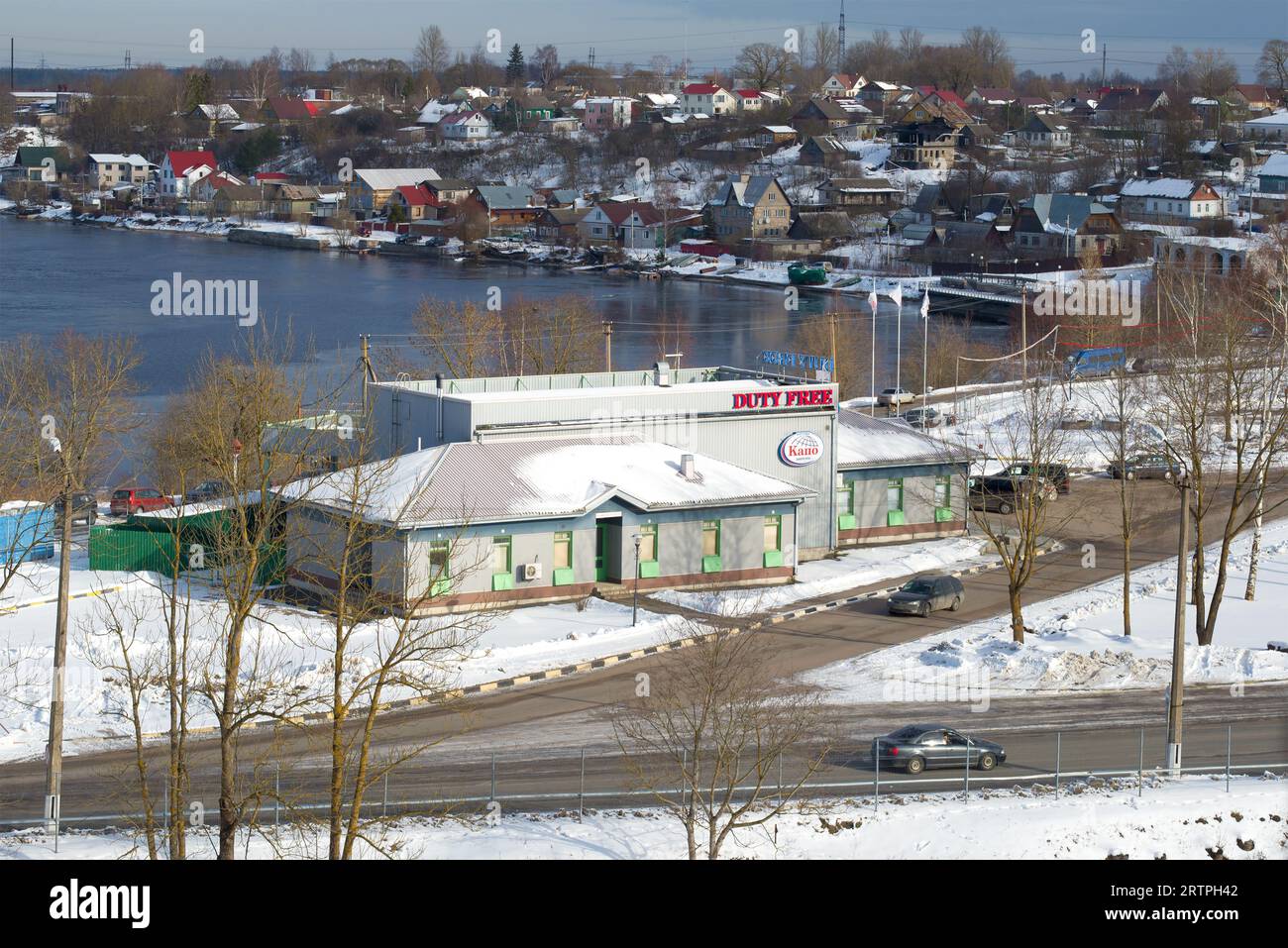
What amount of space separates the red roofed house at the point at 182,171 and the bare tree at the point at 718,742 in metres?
91.6

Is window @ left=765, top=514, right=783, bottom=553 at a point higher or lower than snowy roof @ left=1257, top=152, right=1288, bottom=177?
lower

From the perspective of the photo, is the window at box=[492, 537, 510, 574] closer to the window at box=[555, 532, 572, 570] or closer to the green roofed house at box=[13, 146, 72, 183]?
the window at box=[555, 532, 572, 570]

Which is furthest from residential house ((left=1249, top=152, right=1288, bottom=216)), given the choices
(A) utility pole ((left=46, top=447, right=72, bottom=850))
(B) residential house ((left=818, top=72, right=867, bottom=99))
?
(A) utility pole ((left=46, top=447, right=72, bottom=850))

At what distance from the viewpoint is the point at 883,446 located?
24344 millimetres

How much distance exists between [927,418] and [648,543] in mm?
15889

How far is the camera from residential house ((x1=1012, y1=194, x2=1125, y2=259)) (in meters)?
71.9

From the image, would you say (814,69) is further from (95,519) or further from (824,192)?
(95,519)

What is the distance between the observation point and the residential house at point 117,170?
108 m

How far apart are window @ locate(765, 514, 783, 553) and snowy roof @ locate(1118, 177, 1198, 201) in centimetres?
6260

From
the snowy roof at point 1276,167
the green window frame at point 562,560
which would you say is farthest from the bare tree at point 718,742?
the snowy roof at point 1276,167

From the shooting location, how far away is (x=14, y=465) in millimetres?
23750

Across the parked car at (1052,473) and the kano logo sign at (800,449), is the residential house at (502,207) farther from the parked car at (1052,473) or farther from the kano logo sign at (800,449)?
the kano logo sign at (800,449)

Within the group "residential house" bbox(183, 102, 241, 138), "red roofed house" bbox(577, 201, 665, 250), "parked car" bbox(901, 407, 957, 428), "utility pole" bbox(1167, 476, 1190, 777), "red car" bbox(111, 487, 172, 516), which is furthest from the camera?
"residential house" bbox(183, 102, 241, 138)

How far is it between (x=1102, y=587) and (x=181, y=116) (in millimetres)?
112880
